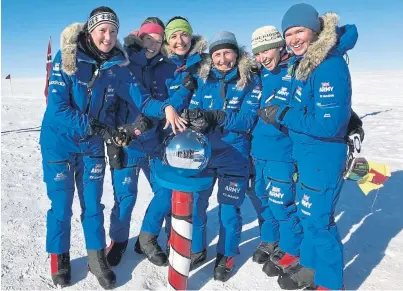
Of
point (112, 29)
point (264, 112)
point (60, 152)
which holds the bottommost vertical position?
point (60, 152)

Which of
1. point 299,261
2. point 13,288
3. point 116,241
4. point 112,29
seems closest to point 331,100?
point 299,261

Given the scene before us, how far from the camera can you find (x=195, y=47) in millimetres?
3844

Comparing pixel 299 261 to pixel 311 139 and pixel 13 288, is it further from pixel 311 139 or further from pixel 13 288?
pixel 13 288

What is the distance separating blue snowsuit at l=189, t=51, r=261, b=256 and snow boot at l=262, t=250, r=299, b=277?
0.37 meters

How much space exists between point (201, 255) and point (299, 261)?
0.97 m

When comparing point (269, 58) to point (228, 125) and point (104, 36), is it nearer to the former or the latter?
point (228, 125)

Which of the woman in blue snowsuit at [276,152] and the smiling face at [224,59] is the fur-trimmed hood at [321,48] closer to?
the woman in blue snowsuit at [276,152]

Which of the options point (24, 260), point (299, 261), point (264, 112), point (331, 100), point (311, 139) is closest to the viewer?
point (331, 100)

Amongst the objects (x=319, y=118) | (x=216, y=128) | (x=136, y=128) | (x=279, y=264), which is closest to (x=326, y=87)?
(x=319, y=118)

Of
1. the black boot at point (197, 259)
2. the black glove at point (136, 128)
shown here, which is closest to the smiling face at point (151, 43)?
the black glove at point (136, 128)

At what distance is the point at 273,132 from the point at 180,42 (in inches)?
54.3

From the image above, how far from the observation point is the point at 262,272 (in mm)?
3652

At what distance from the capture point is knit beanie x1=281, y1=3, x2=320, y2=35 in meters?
2.81

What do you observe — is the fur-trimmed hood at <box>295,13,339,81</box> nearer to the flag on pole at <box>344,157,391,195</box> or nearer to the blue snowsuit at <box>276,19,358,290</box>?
the blue snowsuit at <box>276,19,358,290</box>
